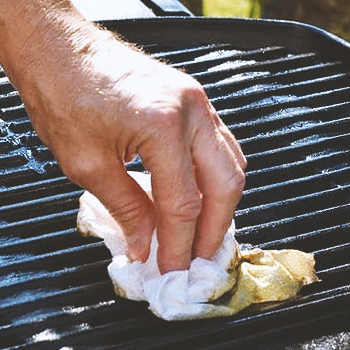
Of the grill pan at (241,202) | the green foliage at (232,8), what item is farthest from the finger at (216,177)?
the green foliage at (232,8)

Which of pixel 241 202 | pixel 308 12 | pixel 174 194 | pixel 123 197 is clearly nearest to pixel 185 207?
pixel 174 194

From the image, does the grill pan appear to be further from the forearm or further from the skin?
the forearm

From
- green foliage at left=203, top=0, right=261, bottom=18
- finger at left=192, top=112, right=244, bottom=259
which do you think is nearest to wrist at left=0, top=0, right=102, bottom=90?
finger at left=192, top=112, right=244, bottom=259

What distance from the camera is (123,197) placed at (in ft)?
5.54

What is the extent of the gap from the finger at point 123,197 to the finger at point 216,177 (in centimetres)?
14

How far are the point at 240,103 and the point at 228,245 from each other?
2.68ft

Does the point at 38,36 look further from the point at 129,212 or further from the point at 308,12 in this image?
the point at 308,12

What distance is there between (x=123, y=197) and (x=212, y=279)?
30 cm

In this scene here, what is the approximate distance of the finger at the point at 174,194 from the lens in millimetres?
1621

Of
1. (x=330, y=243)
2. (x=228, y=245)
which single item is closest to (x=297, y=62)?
(x=330, y=243)

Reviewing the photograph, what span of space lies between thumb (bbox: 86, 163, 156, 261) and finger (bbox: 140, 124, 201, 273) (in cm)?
5

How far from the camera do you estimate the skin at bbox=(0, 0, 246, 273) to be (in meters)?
1.63

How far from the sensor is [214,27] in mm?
2816

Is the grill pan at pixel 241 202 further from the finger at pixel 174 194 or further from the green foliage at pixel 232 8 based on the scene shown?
the green foliage at pixel 232 8
